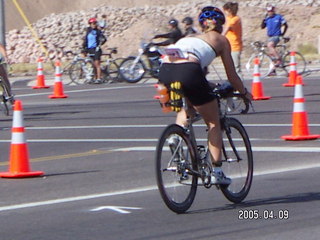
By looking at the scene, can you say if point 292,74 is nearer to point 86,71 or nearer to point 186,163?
point 86,71

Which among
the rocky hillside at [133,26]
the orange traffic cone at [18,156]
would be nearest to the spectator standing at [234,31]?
the orange traffic cone at [18,156]

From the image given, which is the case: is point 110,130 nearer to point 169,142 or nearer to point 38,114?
point 38,114

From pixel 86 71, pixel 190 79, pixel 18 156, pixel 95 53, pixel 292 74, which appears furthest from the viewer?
pixel 86 71

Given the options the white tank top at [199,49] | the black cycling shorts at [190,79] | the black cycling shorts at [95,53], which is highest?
the white tank top at [199,49]

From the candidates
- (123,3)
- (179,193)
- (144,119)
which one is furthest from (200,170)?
(123,3)

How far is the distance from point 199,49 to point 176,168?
1.10m

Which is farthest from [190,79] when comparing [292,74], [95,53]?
[95,53]

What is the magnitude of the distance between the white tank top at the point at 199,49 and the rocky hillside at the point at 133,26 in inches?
1296

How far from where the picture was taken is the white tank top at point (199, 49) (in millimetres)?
8891

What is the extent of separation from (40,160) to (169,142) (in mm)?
4822

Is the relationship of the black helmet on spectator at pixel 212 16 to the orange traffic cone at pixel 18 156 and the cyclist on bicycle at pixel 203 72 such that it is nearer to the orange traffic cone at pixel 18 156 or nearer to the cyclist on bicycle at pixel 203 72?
the cyclist on bicycle at pixel 203 72

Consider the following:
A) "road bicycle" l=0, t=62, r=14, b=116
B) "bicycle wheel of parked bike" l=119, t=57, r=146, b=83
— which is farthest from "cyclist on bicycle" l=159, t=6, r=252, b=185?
"bicycle wheel of parked bike" l=119, t=57, r=146, b=83

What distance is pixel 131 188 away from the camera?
1060 centimetres

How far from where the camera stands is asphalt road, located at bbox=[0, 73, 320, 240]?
27.2 ft
